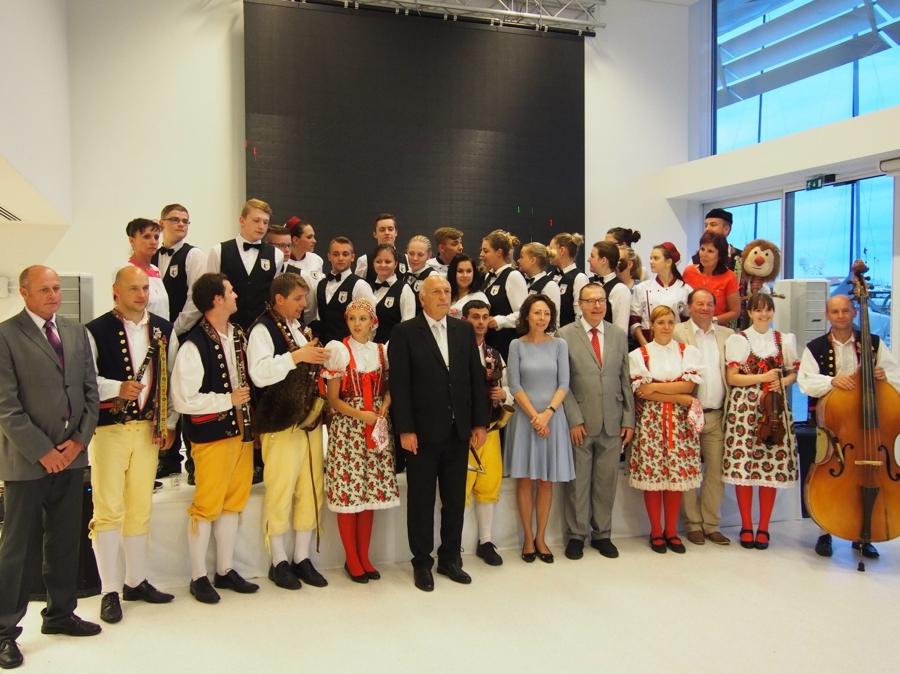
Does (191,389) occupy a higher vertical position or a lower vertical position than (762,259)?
lower

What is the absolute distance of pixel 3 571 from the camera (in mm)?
3027

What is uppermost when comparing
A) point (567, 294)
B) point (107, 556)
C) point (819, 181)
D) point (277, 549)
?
point (819, 181)

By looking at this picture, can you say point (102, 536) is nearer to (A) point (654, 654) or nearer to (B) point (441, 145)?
(A) point (654, 654)

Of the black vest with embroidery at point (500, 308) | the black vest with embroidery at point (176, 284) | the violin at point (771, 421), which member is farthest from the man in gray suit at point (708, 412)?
the black vest with embroidery at point (176, 284)

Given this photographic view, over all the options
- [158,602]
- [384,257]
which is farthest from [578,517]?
[158,602]

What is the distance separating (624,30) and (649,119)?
1.11 meters

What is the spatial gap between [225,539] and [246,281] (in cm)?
142

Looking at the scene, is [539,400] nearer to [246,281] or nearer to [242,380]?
[242,380]

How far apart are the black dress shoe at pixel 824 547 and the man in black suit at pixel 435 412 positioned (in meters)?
2.12

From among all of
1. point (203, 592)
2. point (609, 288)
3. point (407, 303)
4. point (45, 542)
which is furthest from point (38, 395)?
point (609, 288)

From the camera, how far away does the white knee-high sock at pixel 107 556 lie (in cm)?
349

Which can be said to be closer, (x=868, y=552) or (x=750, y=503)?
(x=868, y=552)

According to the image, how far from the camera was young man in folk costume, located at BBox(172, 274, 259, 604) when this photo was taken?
3562mm

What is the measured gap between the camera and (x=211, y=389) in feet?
11.9
